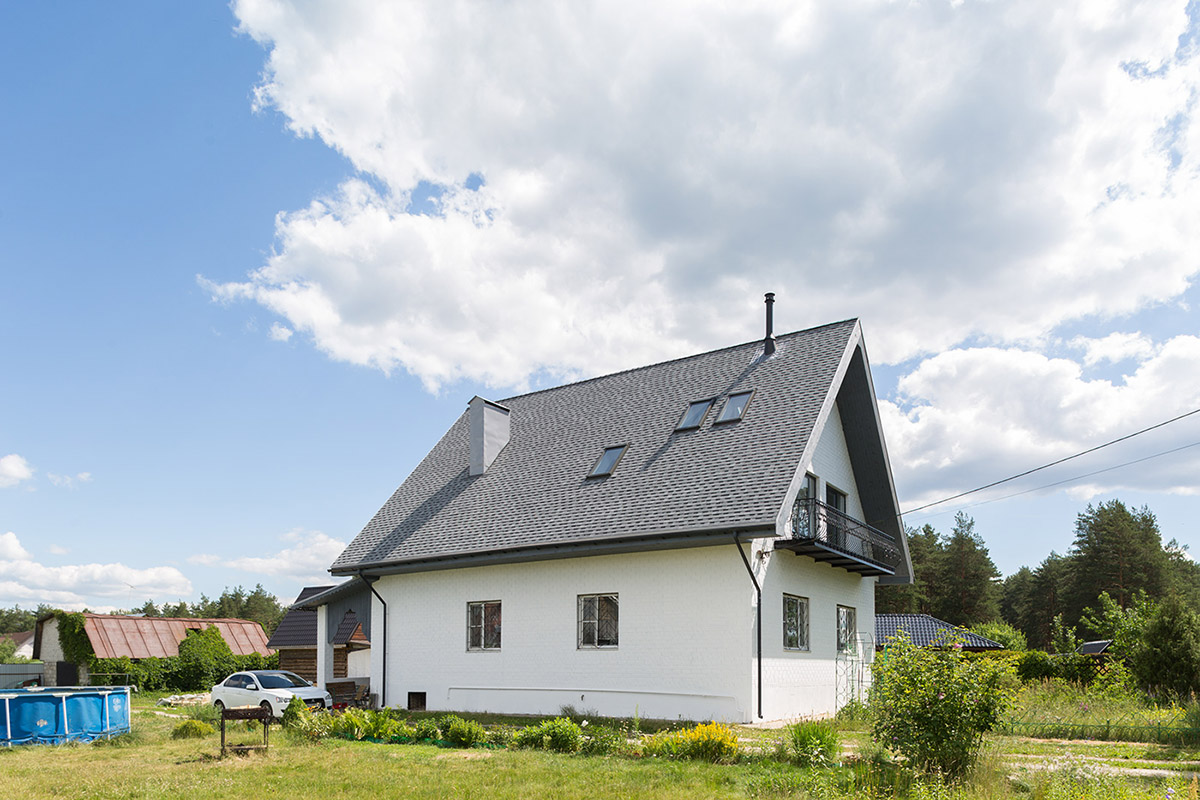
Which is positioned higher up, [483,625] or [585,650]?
[483,625]

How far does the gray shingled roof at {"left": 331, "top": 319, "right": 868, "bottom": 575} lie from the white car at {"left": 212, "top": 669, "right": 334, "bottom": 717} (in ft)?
9.70

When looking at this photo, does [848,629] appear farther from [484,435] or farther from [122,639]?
[122,639]

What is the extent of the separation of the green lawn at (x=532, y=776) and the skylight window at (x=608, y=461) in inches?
272

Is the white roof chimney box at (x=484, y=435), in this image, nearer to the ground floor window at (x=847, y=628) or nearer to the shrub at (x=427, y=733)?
the shrub at (x=427, y=733)

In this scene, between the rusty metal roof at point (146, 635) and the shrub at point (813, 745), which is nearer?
the shrub at point (813, 745)

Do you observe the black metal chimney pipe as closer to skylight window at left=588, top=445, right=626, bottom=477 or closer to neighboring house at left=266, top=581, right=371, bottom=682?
skylight window at left=588, top=445, right=626, bottom=477

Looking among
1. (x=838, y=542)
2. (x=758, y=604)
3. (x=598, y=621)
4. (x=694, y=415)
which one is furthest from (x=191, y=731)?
(x=838, y=542)

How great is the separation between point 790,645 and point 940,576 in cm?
4311

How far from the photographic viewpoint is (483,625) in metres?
19.7

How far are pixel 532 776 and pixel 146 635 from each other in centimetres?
3321

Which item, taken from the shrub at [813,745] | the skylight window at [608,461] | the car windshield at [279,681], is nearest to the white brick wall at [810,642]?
the skylight window at [608,461]

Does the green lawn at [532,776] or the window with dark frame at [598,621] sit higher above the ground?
the window with dark frame at [598,621]

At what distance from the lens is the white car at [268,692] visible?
2014cm

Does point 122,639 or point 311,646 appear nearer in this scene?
point 311,646
